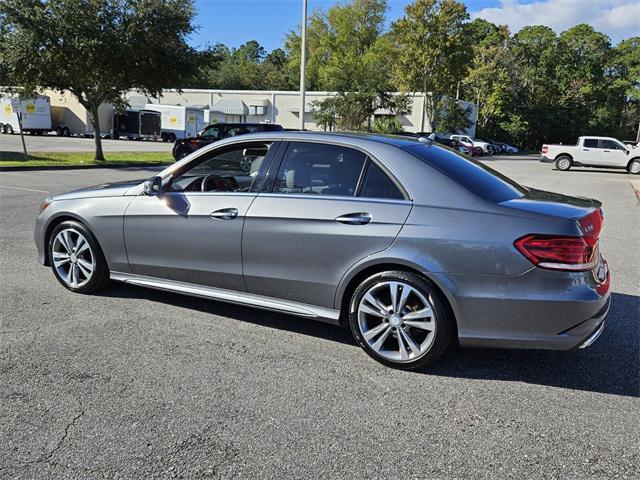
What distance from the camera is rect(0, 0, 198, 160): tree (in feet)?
59.0

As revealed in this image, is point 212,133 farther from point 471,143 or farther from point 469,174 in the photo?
point 471,143

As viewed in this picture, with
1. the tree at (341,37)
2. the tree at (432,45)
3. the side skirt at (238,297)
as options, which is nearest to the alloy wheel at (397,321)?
the side skirt at (238,297)

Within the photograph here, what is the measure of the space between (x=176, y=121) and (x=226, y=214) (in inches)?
1644

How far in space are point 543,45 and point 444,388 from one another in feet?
242

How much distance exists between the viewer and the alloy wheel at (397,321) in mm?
3545

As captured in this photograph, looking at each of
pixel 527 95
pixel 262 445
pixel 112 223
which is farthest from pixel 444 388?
pixel 527 95

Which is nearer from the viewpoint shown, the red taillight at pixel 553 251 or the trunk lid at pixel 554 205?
the red taillight at pixel 553 251

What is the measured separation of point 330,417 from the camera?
305cm

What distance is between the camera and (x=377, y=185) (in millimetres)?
3758

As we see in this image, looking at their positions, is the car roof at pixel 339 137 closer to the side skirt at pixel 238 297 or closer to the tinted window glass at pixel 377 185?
the tinted window glass at pixel 377 185

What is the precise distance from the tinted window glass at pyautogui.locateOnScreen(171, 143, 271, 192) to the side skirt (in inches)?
32.7

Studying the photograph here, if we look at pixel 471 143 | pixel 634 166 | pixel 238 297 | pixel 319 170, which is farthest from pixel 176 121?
pixel 319 170

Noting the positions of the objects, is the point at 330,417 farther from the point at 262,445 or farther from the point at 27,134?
the point at 27,134

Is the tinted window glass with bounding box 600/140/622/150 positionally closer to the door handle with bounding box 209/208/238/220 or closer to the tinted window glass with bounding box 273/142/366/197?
the tinted window glass with bounding box 273/142/366/197
